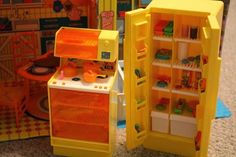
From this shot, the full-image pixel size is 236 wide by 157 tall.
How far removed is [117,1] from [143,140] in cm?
80

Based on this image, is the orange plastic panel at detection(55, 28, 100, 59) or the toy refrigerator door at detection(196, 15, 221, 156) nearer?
the toy refrigerator door at detection(196, 15, 221, 156)

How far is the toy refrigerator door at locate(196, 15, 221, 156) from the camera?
4.65 ft

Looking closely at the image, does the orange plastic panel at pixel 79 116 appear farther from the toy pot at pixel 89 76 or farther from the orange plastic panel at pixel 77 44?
the orange plastic panel at pixel 77 44

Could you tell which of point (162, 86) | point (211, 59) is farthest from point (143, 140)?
point (211, 59)

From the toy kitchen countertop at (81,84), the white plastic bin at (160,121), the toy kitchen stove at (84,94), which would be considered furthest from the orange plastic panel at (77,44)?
the white plastic bin at (160,121)

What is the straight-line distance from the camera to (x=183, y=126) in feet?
6.07

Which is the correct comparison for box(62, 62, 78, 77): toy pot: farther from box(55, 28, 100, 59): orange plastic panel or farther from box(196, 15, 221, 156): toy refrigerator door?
box(196, 15, 221, 156): toy refrigerator door

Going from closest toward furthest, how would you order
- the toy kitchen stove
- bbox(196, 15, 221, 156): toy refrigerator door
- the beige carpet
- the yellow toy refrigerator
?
1. bbox(196, 15, 221, 156): toy refrigerator door
2. the yellow toy refrigerator
3. the toy kitchen stove
4. the beige carpet

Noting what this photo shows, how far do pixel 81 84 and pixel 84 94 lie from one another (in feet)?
0.16

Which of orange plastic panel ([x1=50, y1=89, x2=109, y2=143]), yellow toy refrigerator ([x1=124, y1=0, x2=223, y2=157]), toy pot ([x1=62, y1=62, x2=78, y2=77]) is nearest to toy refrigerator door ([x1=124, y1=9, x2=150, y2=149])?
yellow toy refrigerator ([x1=124, y1=0, x2=223, y2=157])

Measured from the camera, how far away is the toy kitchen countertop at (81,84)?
169cm

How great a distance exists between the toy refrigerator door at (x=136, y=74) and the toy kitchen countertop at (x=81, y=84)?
0.09m

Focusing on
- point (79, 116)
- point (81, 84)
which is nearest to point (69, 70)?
point (81, 84)

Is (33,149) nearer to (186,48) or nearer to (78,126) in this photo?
(78,126)
